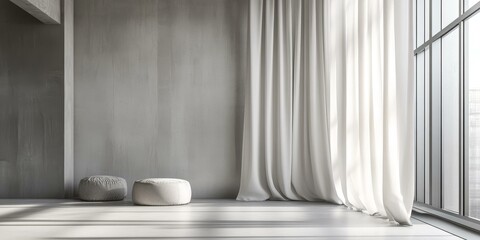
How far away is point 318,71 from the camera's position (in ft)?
22.5

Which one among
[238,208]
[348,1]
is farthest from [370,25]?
[238,208]

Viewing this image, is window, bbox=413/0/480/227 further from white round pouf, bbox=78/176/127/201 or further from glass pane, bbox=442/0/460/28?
white round pouf, bbox=78/176/127/201

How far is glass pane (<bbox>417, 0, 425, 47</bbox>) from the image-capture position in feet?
18.6

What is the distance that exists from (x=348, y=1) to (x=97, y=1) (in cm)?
298

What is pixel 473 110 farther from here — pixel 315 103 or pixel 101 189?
pixel 101 189

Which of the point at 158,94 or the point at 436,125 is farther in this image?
the point at 158,94

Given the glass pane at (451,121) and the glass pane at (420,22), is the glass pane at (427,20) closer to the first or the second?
the glass pane at (420,22)

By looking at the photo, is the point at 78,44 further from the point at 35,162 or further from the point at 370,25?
the point at 370,25

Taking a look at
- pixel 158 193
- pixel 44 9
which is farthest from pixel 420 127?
pixel 44 9

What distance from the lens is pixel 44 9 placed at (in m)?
6.35

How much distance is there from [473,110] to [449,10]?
93 centimetres

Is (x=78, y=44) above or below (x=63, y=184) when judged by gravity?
above

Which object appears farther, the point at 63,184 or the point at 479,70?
the point at 63,184

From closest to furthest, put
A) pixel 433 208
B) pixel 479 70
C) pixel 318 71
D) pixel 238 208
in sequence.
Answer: pixel 479 70 → pixel 433 208 → pixel 238 208 → pixel 318 71
